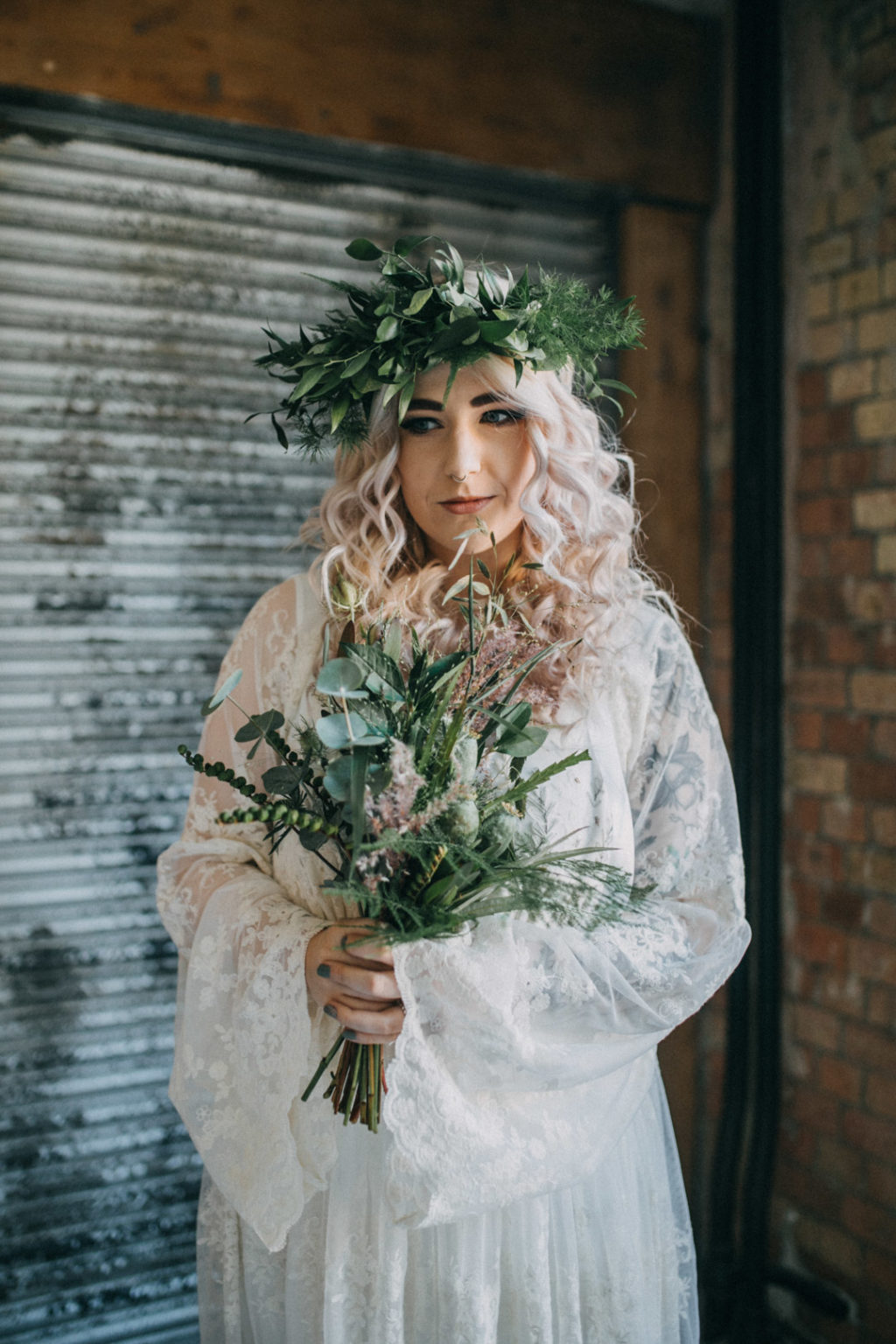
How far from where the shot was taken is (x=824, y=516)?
7.57 ft

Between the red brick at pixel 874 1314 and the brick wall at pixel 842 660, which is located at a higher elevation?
the brick wall at pixel 842 660

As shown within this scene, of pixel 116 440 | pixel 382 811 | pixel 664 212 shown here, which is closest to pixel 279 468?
pixel 116 440

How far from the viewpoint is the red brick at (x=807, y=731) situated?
7.63 feet

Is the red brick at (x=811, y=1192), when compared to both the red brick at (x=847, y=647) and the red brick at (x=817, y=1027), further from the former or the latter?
the red brick at (x=847, y=647)

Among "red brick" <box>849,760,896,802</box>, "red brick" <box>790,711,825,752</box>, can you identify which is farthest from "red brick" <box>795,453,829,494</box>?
"red brick" <box>849,760,896,802</box>

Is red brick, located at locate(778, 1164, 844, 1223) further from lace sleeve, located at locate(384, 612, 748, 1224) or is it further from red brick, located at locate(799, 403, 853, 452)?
red brick, located at locate(799, 403, 853, 452)

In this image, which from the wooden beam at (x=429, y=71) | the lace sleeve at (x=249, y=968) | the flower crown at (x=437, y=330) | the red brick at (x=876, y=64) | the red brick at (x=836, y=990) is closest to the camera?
the lace sleeve at (x=249, y=968)

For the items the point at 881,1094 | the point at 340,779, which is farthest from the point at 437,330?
the point at 881,1094

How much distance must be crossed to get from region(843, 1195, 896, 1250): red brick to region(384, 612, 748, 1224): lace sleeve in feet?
3.46

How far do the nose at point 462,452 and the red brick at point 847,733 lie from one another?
120cm

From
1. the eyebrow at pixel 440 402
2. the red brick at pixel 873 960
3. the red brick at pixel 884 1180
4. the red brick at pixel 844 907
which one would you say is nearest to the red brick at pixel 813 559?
the red brick at pixel 844 907

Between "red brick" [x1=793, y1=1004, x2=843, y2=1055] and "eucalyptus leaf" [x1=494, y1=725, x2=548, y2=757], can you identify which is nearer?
"eucalyptus leaf" [x1=494, y1=725, x2=548, y2=757]

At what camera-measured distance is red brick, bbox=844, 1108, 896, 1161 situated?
2139mm

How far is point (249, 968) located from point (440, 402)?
2.73ft
